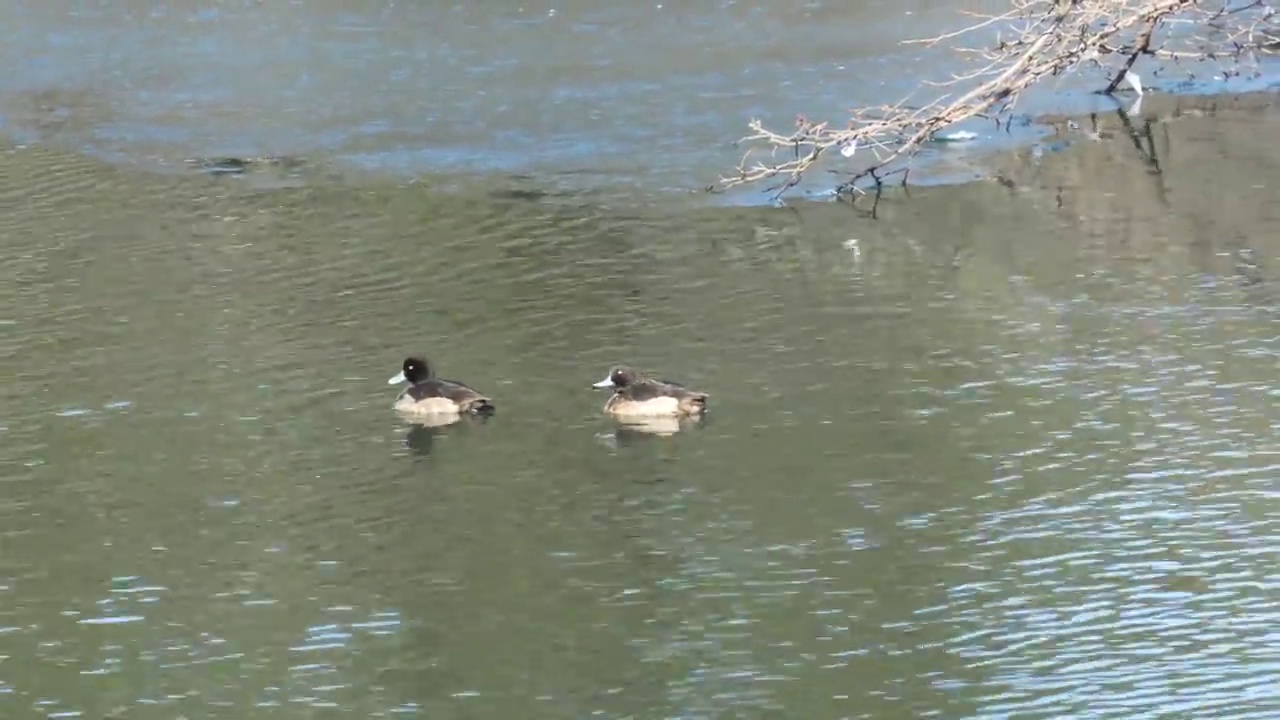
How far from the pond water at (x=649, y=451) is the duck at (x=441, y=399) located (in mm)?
123

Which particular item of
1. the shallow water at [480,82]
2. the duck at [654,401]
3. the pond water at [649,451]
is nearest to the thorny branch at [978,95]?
the shallow water at [480,82]

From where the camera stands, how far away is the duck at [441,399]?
9719mm

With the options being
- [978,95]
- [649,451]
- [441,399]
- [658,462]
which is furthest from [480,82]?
[658,462]

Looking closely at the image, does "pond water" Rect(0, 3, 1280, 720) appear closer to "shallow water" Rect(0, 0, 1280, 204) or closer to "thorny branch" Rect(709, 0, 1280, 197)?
"thorny branch" Rect(709, 0, 1280, 197)

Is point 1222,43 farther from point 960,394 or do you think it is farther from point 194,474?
point 194,474

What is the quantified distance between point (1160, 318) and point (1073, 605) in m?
3.96

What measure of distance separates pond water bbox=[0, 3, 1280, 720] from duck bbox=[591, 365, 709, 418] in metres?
0.10

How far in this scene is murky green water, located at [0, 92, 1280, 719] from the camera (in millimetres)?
6965

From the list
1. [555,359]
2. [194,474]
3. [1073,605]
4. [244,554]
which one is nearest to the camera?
[1073,605]

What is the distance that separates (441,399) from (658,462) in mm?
1185

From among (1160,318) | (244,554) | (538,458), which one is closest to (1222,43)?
(1160,318)

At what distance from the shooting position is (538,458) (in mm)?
9227

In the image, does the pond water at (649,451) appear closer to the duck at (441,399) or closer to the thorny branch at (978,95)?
the duck at (441,399)

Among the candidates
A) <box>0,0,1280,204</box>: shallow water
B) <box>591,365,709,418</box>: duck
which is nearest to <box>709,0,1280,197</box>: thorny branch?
<box>0,0,1280,204</box>: shallow water
